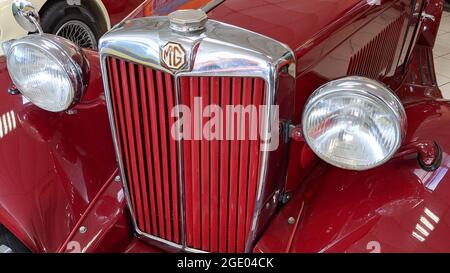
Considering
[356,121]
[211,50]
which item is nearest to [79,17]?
[211,50]

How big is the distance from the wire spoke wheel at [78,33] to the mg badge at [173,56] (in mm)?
2407

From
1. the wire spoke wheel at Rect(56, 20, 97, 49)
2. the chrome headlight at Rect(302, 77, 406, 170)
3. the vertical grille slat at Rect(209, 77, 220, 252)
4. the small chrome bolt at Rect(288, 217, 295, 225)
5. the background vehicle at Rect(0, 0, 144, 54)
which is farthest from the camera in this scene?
the wire spoke wheel at Rect(56, 20, 97, 49)

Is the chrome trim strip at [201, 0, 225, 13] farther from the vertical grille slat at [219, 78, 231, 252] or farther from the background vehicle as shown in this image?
the background vehicle

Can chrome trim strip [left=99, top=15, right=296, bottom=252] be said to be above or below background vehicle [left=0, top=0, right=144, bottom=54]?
above

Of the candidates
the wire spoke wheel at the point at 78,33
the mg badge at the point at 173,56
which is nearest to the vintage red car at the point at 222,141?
the mg badge at the point at 173,56

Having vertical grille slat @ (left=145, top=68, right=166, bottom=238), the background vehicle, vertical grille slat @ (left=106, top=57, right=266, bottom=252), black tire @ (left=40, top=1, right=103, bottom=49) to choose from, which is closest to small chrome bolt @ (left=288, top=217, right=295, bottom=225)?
vertical grille slat @ (left=106, top=57, right=266, bottom=252)

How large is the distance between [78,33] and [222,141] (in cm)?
257

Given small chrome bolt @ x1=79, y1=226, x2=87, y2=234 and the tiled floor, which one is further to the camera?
the tiled floor

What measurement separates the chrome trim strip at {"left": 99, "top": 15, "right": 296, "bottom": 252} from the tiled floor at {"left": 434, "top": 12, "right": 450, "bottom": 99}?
2.88 metres

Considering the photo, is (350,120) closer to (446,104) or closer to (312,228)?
(312,228)

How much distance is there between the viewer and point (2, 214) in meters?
1.40

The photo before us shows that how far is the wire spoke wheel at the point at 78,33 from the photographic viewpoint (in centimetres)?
336

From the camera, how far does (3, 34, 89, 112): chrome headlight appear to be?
1386 mm
